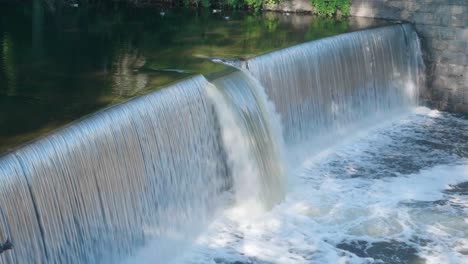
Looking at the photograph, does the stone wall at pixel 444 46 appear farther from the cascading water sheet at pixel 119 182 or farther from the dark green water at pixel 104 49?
the cascading water sheet at pixel 119 182

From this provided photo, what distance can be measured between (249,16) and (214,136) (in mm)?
6669

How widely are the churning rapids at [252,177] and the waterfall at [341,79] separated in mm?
29

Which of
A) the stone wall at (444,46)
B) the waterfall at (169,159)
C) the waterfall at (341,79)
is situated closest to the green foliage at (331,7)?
the stone wall at (444,46)

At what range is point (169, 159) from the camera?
7457 millimetres

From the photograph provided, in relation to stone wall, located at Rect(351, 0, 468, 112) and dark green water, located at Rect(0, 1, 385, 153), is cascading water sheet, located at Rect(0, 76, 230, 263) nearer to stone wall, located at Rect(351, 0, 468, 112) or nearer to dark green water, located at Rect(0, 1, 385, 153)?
dark green water, located at Rect(0, 1, 385, 153)

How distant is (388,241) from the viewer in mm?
7754

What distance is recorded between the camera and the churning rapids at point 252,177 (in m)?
6.10

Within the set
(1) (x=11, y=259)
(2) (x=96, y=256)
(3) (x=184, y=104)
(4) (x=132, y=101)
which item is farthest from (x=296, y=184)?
(1) (x=11, y=259)

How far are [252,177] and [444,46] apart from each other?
5.83m

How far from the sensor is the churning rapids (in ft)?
20.0

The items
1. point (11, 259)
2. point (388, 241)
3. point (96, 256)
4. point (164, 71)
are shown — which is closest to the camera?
point (11, 259)

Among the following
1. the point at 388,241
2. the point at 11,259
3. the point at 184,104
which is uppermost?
the point at 184,104

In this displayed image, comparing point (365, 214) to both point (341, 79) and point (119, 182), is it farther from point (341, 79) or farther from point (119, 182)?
point (341, 79)

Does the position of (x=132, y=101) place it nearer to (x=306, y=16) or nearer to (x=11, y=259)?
(x=11, y=259)
